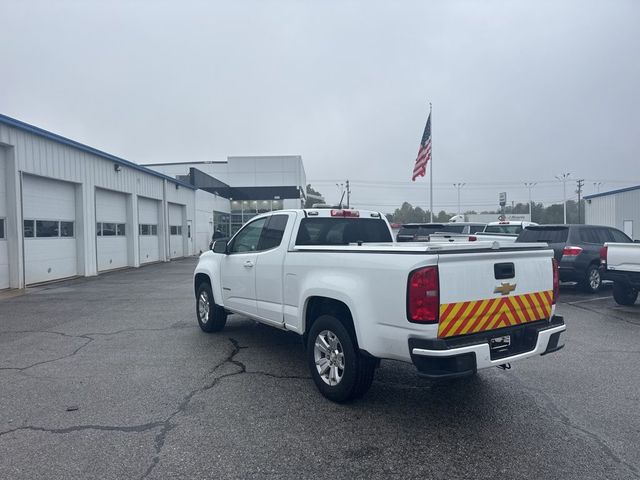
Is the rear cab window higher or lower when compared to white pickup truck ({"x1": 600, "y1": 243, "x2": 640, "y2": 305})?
higher

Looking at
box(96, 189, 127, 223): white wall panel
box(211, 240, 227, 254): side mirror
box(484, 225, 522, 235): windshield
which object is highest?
box(96, 189, 127, 223): white wall panel

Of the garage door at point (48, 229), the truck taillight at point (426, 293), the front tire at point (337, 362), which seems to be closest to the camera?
the truck taillight at point (426, 293)

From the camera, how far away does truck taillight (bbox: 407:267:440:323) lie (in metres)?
3.65

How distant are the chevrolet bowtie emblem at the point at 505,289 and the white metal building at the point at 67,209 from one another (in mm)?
14300

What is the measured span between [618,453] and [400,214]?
64.0 m

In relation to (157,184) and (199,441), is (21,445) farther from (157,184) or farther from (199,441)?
(157,184)

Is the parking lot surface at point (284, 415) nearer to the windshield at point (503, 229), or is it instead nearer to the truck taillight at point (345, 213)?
the truck taillight at point (345, 213)

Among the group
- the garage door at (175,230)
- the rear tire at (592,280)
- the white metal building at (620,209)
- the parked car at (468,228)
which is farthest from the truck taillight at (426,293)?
the white metal building at (620,209)

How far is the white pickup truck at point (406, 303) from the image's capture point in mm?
3672

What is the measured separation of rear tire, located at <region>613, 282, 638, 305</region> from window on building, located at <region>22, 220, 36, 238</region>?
15985mm

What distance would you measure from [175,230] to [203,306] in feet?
73.3

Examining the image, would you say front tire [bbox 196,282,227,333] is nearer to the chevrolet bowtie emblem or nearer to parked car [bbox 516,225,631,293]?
the chevrolet bowtie emblem

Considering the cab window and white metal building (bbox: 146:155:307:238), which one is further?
white metal building (bbox: 146:155:307:238)

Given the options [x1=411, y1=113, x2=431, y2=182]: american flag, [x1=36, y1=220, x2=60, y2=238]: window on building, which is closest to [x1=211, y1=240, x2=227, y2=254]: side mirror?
[x1=36, y1=220, x2=60, y2=238]: window on building
